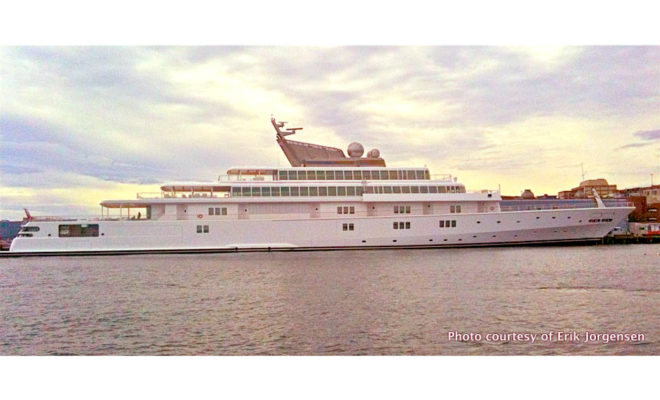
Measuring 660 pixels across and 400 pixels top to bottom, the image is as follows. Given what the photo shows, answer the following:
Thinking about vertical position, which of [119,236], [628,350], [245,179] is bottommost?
[628,350]

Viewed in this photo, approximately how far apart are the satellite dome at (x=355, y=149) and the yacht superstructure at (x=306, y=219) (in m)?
1.14

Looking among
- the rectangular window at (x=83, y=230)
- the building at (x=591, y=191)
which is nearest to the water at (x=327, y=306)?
the rectangular window at (x=83, y=230)

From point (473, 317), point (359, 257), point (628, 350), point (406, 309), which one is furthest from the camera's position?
point (359, 257)

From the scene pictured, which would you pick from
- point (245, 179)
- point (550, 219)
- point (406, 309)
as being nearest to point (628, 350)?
point (406, 309)

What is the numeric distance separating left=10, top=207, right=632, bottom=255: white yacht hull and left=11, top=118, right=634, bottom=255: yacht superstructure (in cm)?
4

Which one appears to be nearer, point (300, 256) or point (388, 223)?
point (300, 256)

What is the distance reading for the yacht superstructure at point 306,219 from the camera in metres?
23.1

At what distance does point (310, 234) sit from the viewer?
23656mm

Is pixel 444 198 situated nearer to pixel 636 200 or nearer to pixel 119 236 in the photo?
pixel 119 236

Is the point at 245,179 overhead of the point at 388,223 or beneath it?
overhead

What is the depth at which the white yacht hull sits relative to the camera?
907 inches

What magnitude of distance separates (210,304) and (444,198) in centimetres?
1498

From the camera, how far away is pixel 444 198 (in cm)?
2484

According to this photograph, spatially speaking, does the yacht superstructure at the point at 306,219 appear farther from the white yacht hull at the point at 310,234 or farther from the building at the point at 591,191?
the building at the point at 591,191
